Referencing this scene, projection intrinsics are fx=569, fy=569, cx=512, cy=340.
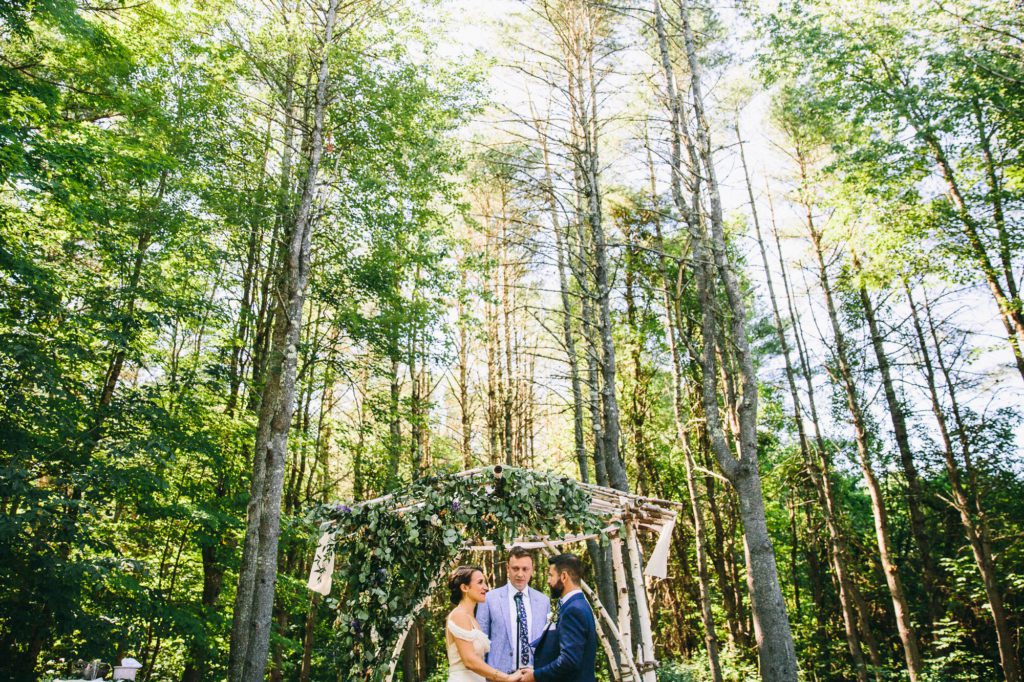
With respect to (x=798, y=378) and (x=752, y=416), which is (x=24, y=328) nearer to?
(x=752, y=416)

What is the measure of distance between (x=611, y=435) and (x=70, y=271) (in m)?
7.90

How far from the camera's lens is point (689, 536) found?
15.3 meters

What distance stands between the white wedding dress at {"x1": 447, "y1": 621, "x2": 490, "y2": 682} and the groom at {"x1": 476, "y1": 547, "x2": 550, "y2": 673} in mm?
257

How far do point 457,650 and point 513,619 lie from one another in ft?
1.51

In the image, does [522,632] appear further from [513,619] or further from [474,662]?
[474,662]

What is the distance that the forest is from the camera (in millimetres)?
6465

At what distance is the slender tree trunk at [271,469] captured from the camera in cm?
621

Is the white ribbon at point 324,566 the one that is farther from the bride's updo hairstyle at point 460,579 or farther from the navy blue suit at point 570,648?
the navy blue suit at point 570,648

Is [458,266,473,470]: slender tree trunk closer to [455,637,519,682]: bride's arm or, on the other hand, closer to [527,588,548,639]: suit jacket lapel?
[527,588,548,639]: suit jacket lapel

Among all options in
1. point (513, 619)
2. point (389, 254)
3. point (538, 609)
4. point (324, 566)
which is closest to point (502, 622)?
point (513, 619)

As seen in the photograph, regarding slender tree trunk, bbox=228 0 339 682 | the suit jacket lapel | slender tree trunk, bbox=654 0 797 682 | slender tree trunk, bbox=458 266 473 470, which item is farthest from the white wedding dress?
slender tree trunk, bbox=458 266 473 470

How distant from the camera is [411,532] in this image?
388cm

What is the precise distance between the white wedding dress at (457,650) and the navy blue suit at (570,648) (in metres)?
Answer: 0.50

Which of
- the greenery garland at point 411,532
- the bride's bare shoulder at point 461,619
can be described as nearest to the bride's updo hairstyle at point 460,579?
the bride's bare shoulder at point 461,619
